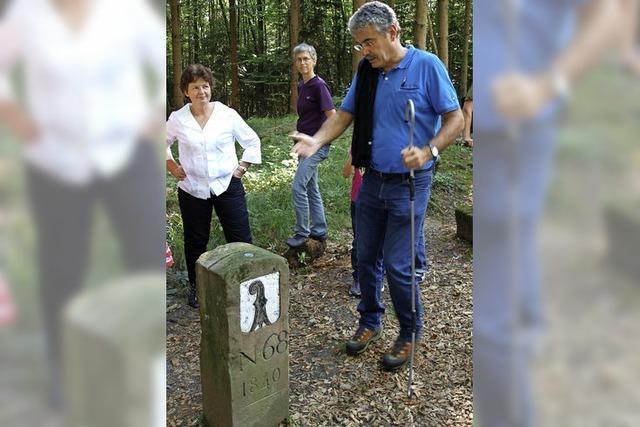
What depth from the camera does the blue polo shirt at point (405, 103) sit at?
Answer: 10.4 ft

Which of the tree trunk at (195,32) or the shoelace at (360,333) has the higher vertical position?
the tree trunk at (195,32)

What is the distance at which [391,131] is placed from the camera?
3.26 metres

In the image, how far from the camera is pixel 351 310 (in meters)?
4.74

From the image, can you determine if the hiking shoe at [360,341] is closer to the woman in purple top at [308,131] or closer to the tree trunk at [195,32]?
the woman in purple top at [308,131]

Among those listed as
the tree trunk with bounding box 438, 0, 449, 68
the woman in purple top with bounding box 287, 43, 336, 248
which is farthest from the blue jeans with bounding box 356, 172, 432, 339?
the tree trunk with bounding box 438, 0, 449, 68
